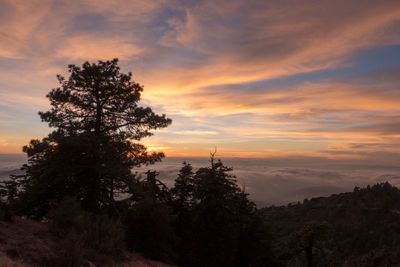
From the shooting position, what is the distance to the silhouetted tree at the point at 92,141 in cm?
2652

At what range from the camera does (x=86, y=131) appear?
27344 millimetres

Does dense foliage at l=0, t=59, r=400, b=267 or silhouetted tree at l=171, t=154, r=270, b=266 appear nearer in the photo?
dense foliage at l=0, t=59, r=400, b=267

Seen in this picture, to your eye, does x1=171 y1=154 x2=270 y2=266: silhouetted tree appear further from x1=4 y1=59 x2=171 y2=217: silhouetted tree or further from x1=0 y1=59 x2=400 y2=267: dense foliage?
x1=4 y1=59 x2=171 y2=217: silhouetted tree

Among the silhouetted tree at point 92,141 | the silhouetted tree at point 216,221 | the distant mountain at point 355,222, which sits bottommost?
the distant mountain at point 355,222

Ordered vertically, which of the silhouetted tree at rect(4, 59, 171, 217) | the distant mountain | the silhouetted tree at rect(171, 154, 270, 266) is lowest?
the distant mountain

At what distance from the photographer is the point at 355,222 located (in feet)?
494

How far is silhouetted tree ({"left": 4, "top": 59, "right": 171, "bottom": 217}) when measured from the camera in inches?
1044

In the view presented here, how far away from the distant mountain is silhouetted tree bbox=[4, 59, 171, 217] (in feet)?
141

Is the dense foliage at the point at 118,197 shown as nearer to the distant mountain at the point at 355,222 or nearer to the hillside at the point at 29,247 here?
the hillside at the point at 29,247

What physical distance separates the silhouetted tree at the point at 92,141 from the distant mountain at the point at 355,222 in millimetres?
42941

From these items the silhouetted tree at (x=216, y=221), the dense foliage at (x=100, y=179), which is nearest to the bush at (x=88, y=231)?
the dense foliage at (x=100, y=179)

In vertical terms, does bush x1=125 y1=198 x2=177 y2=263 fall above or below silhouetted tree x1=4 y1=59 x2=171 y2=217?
below

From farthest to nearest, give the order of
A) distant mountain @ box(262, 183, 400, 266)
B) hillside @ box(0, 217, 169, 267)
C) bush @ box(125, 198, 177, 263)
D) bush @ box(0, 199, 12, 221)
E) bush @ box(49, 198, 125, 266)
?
distant mountain @ box(262, 183, 400, 266)
bush @ box(125, 198, 177, 263)
bush @ box(0, 199, 12, 221)
bush @ box(49, 198, 125, 266)
hillside @ box(0, 217, 169, 267)

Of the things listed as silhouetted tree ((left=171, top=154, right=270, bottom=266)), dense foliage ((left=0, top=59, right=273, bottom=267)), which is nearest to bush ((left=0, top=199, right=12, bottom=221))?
dense foliage ((left=0, top=59, right=273, bottom=267))
